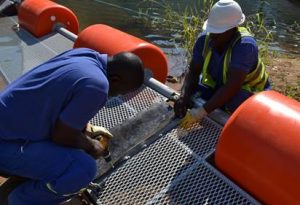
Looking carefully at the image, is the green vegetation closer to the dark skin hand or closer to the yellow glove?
the yellow glove

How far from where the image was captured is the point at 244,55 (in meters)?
3.25

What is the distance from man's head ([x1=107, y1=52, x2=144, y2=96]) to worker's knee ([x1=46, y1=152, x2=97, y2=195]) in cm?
48

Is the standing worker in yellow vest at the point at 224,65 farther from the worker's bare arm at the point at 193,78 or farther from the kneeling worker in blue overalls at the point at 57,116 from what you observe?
the kneeling worker in blue overalls at the point at 57,116

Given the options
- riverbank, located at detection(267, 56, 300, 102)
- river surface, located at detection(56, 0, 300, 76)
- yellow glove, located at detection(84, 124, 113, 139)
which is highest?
yellow glove, located at detection(84, 124, 113, 139)

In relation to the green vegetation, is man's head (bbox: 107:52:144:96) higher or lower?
higher

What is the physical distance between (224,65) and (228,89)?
30 cm

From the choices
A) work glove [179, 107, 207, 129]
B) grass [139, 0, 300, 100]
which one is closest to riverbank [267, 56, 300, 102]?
grass [139, 0, 300, 100]

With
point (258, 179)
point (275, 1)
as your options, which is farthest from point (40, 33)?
point (275, 1)

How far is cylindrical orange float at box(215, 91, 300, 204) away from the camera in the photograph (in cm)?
238

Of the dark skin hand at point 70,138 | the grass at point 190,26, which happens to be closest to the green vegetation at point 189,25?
the grass at point 190,26

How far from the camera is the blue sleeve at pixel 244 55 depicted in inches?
127

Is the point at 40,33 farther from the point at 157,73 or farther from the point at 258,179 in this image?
the point at 258,179

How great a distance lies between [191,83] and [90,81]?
157 cm

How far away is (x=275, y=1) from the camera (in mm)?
15031
